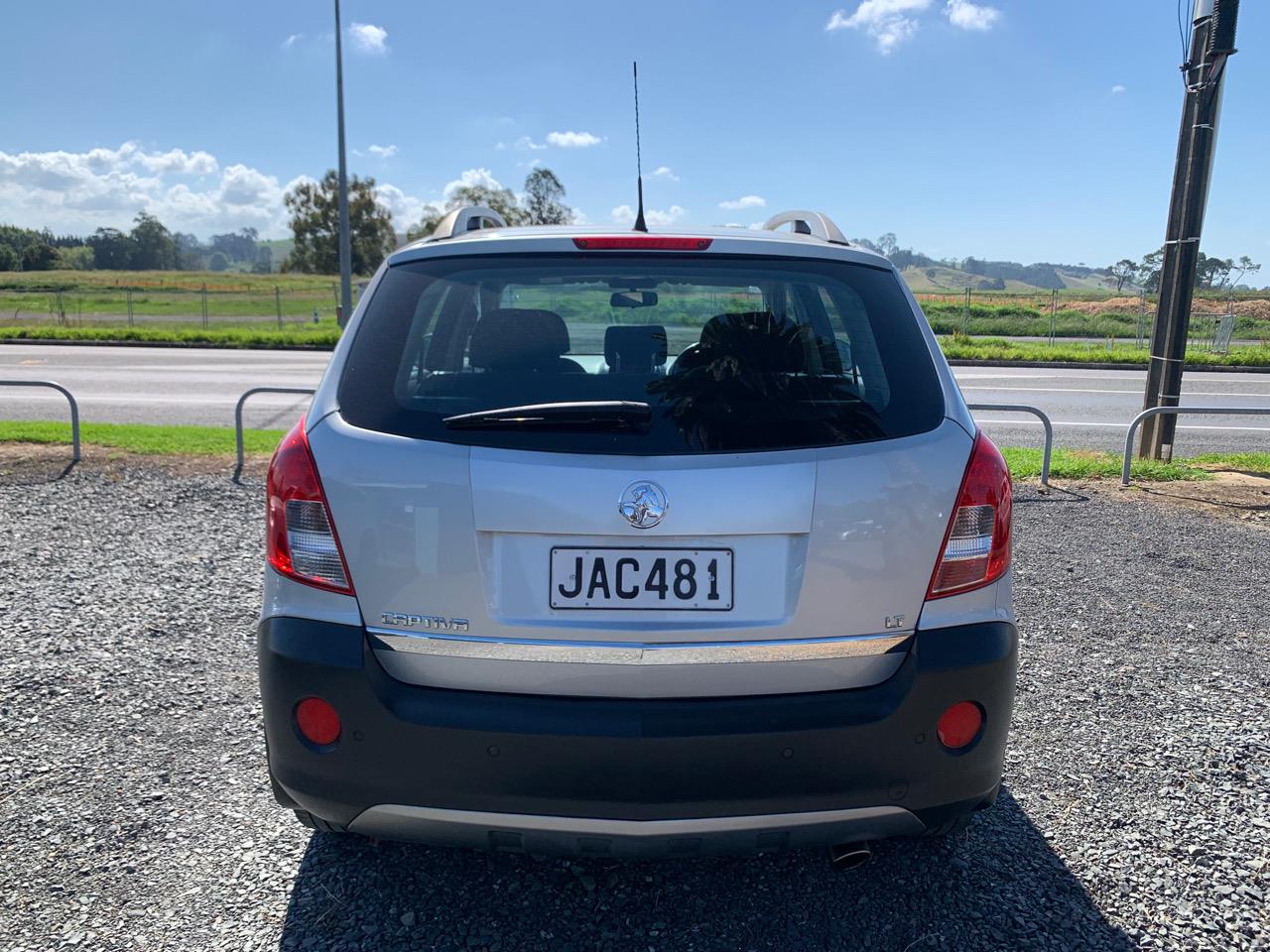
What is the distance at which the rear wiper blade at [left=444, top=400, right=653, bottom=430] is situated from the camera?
2201 millimetres

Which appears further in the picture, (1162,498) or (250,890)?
(1162,498)

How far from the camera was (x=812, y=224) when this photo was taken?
3174 millimetres

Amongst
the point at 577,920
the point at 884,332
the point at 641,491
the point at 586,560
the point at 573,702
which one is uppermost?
the point at 884,332

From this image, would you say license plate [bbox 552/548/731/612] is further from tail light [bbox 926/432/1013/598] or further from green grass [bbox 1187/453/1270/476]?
green grass [bbox 1187/453/1270/476]

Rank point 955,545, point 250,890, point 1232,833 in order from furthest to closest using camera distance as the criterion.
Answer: point 1232,833, point 250,890, point 955,545

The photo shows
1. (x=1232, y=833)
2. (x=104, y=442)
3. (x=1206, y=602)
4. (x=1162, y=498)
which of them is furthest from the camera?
(x=104, y=442)

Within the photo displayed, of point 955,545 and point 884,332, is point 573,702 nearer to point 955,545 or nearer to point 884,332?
point 955,545

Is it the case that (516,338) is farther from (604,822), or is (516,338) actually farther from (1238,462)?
(1238,462)

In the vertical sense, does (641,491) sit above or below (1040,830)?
above

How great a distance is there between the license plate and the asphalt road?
10160mm

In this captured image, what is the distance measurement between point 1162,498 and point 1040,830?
233 inches

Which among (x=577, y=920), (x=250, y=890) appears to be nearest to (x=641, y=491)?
(x=577, y=920)

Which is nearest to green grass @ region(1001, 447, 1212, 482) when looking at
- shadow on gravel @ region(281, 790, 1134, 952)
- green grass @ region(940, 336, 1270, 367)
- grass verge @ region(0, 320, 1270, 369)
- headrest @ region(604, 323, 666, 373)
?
shadow on gravel @ region(281, 790, 1134, 952)

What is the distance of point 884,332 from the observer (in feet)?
8.14
